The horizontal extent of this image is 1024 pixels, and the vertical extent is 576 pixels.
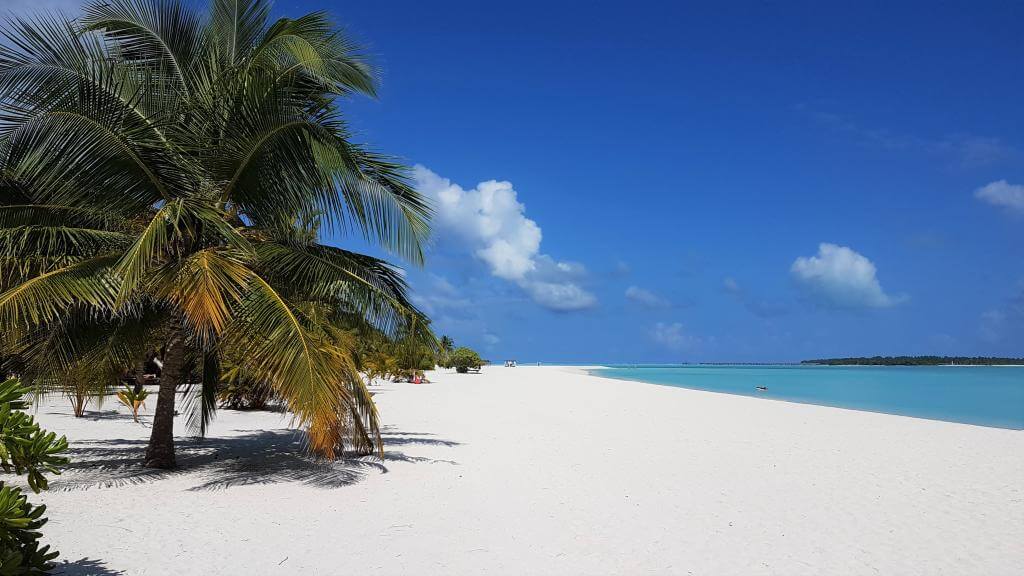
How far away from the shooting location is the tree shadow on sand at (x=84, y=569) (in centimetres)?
430

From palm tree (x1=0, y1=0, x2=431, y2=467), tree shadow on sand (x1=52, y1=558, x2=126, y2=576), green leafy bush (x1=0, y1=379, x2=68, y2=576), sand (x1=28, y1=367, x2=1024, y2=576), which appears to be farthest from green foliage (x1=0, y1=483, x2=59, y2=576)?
palm tree (x1=0, y1=0, x2=431, y2=467)

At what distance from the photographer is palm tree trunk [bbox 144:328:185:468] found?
783 cm

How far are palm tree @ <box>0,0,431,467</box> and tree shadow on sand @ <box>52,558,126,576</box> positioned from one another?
81.5 inches

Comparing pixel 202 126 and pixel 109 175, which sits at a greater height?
pixel 202 126

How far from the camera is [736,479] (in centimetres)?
816

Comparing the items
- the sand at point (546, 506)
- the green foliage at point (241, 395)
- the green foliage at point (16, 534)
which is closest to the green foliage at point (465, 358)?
the green foliage at point (241, 395)

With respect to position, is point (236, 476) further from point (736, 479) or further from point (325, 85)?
point (736, 479)

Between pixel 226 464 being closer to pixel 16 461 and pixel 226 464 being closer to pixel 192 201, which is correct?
pixel 192 201

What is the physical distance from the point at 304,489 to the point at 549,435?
615 centimetres

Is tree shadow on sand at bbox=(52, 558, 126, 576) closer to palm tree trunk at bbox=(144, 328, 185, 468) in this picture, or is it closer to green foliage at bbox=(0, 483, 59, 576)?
green foliage at bbox=(0, 483, 59, 576)

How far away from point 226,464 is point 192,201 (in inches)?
158

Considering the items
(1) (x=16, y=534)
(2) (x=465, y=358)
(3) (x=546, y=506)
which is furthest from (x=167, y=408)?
(2) (x=465, y=358)

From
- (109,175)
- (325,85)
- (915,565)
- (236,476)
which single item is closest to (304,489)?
(236,476)

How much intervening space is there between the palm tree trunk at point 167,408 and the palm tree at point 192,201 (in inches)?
0.8
